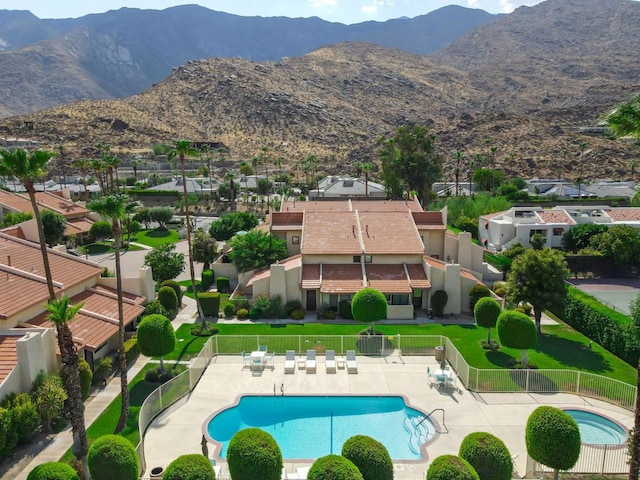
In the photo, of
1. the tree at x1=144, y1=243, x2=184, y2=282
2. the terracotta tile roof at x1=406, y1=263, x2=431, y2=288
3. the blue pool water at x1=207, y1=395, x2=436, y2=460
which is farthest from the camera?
the tree at x1=144, y1=243, x2=184, y2=282

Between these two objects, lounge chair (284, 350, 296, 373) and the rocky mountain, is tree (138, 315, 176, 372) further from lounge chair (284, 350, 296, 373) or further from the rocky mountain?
the rocky mountain

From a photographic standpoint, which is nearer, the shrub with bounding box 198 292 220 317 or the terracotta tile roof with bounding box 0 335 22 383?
the terracotta tile roof with bounding box 0 335 22 383

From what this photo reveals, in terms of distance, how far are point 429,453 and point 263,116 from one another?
143 meters

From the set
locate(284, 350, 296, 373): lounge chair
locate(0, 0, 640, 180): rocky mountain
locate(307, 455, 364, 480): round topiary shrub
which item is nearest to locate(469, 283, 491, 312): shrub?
locate(284, 350, 296, 373): lounge chair

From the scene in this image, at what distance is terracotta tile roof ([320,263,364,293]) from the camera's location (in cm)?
3209

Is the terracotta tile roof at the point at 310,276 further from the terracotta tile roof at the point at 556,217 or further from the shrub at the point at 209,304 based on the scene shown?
the terracotta tile roof at the point at 556,217

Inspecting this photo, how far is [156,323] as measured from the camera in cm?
2258

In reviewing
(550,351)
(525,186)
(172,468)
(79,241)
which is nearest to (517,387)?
(550,351)

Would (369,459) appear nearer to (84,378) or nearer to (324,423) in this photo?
(324,423)

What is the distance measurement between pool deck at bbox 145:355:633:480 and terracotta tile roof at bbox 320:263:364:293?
273 inches

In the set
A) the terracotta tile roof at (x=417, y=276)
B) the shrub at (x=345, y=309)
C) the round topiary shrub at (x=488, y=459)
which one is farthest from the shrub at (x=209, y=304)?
the round topiary shrub at (x=488, y=459)

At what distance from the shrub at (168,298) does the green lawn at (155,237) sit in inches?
1046

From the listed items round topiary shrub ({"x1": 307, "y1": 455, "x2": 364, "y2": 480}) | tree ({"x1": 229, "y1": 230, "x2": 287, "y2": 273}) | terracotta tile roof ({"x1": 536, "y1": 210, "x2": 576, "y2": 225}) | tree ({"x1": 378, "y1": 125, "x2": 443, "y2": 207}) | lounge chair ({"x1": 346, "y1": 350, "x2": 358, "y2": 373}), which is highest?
tree ({"x1": 378, "y1": 125, "x2": 443, "y2": 207})

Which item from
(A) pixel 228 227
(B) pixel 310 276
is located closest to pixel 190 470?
(B) pixel 310 276
